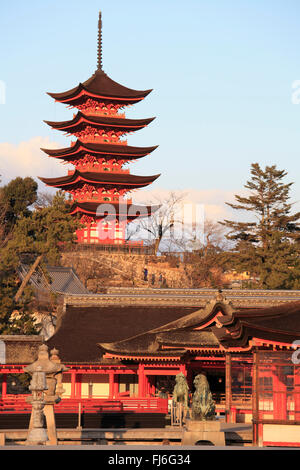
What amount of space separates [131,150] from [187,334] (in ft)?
165

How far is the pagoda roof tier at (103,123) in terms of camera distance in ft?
282

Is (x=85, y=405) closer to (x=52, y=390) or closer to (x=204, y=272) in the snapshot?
(x=52, y=390)

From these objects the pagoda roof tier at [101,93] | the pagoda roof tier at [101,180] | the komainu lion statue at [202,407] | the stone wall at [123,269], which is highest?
the pagoda roof tier at [101,93]

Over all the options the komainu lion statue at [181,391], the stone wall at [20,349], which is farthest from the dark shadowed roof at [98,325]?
the komainu lion statue at [181,391]

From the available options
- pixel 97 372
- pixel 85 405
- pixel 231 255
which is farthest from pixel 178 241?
pixel 85 405

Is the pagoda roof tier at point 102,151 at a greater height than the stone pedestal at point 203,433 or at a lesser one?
greater

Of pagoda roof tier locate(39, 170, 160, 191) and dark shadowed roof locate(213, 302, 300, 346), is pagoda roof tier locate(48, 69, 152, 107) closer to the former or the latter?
pagoda roof tier locate(39, 170, 160, 191)

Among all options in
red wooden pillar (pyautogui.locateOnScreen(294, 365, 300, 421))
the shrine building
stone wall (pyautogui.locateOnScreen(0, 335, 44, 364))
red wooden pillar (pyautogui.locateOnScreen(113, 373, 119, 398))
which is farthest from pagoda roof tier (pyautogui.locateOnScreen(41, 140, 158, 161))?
red wooden pillar (pyautogui.locateOnScreen(294, 365, 300, 421))

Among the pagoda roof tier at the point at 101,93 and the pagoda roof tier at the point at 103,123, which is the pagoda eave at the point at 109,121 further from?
the pagoda roof tier at the point at 101,93

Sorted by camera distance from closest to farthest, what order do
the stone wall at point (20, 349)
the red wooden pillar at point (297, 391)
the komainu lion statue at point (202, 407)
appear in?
the red wooden pillar at point (297, 391) < the komainu lion statue at point (202, 407) < the stone wall at point (20, 349)

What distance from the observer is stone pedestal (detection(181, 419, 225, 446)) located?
25312mm

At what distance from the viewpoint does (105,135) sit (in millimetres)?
88438

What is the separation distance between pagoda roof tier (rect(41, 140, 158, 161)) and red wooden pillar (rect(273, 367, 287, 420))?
59.4m

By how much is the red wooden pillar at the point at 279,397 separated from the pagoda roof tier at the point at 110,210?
182 feet
